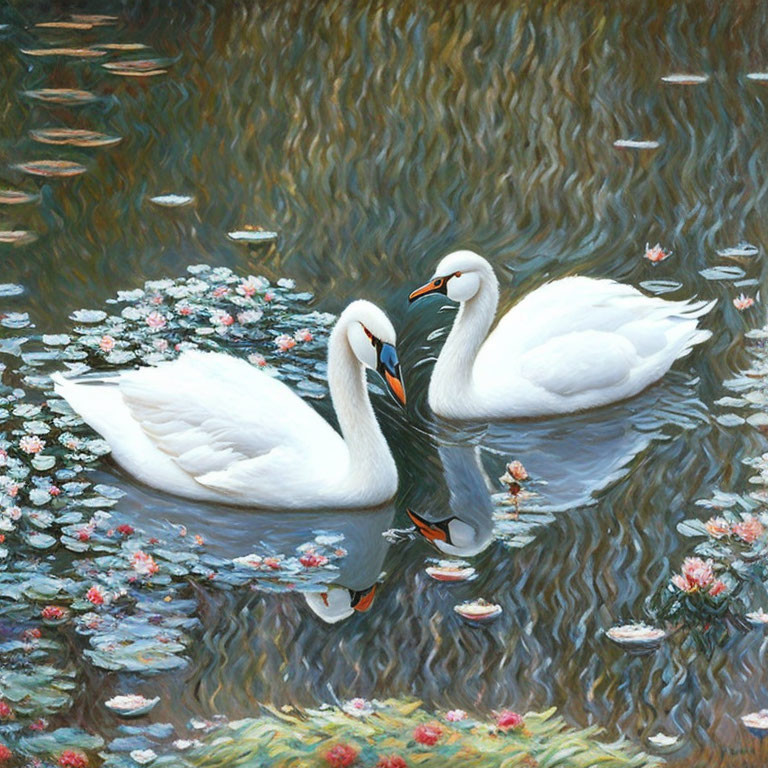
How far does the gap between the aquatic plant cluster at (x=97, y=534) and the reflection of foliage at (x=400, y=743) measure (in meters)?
0.18

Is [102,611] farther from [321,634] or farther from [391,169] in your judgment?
[391,169]

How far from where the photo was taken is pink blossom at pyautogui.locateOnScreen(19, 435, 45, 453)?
2.48 m

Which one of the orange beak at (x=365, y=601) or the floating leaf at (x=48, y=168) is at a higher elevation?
the floating leaf at (x=48, y=168)

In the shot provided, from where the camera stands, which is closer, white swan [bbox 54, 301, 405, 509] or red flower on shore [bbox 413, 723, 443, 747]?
red flower on shore [bbox 413, 723, 443, 747]

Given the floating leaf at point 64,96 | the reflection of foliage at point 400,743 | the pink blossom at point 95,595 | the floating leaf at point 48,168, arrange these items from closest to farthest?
the reflection of foliage at point 400,743 → the pink blossom at point 95,595 → the floating leaf at point 48,168 → the floating leaf at point 64,96

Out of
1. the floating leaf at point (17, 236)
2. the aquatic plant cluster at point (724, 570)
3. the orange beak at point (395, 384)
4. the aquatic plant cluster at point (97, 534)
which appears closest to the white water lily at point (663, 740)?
the aquatic plant cluster at point (724, 570)

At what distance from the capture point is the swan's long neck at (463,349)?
258cm

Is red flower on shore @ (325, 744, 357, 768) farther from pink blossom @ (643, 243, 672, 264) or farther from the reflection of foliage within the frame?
pink blossom @ (643, 243, 672, 264)

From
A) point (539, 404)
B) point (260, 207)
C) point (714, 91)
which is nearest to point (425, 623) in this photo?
point (539, 404)

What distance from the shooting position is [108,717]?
2191 millimetres

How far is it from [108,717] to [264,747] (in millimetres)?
248

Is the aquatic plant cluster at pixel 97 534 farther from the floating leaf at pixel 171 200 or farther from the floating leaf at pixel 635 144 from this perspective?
the floating leaf at pixel 635 144

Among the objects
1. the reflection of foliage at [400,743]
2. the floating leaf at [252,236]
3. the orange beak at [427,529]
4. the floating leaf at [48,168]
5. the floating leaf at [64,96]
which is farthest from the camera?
the floating leaf at [64,96]

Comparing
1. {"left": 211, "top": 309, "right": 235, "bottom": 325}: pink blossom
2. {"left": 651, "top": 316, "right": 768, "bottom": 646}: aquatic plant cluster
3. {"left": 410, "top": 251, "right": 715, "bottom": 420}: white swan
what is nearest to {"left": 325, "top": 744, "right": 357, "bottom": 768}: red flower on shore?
{"left": 651, "top": 316, "right": 768, "bottom": 646}: aquatic plant cluster
